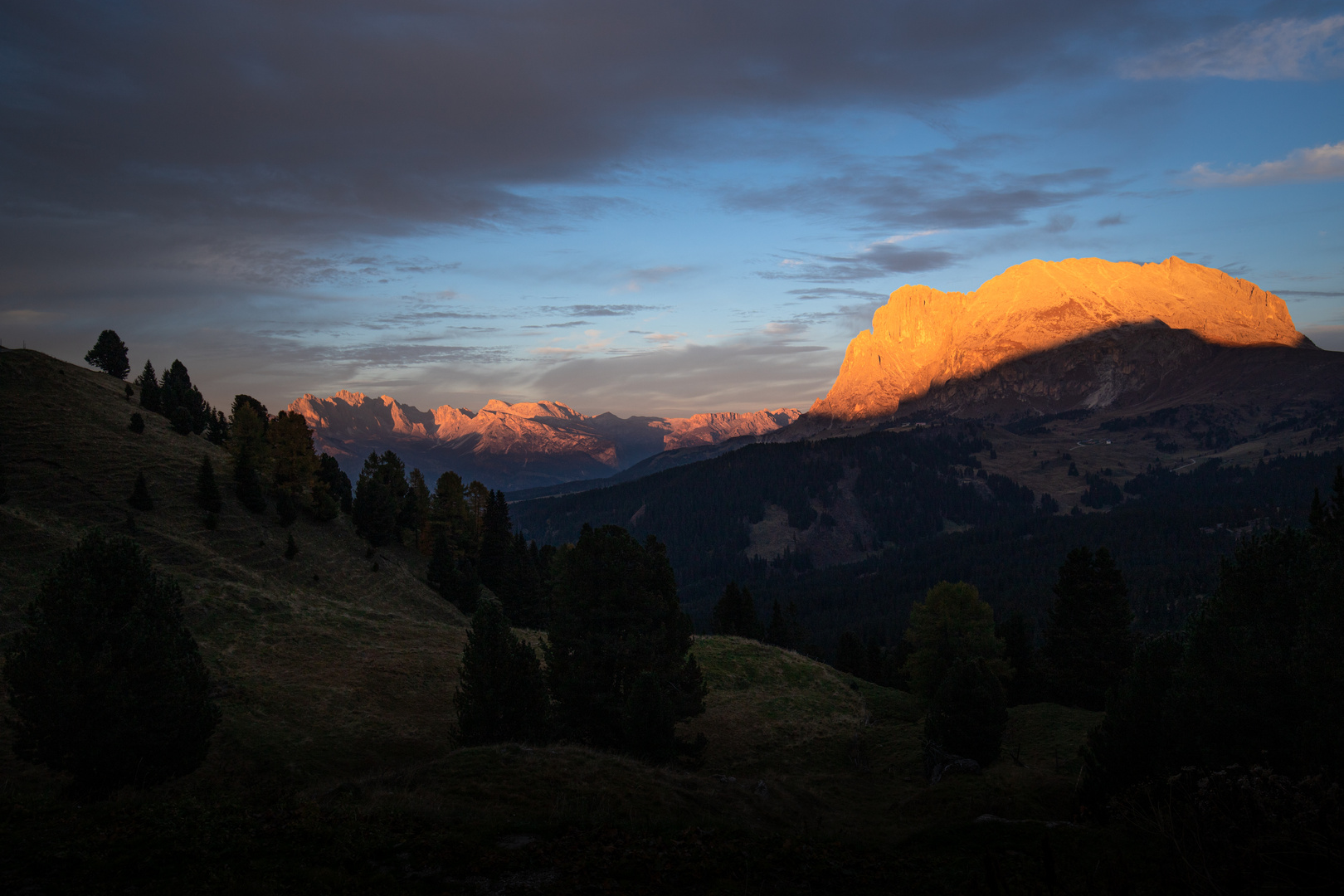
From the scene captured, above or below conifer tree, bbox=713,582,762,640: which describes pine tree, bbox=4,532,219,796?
above

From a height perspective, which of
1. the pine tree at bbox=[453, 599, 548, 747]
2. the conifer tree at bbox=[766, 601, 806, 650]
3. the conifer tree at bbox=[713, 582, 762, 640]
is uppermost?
the pine tree at bbox=[453, 599, 548, 747]

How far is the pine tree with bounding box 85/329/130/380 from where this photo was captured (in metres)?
111

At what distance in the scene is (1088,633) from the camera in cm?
5406

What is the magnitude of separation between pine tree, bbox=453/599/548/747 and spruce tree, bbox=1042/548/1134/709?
44.2m


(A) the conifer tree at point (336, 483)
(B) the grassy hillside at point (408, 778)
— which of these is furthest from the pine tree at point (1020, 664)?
(A) the conifer tree at point (336, 483)

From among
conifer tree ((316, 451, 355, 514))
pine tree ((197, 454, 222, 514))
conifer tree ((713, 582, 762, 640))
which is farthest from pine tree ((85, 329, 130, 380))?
conifer tree ((713, 582, 762, 640))

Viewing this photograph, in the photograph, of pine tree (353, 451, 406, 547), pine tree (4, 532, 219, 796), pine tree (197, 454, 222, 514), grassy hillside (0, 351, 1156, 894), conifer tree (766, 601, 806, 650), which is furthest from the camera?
conifer tree (766, 601, 806, 650)

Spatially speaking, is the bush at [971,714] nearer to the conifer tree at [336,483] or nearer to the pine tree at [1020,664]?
the pine tree at [1020,664]

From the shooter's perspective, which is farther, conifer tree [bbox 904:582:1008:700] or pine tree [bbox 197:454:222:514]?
pine tree [bbox 197:454:222:514]

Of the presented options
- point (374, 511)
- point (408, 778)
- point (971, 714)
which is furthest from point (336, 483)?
point (971, 714)

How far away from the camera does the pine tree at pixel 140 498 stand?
58.9 meters

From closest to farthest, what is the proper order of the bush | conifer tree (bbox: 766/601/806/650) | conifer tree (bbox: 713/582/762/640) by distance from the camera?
the bush < conifer tree (bbox: 713/582/762/640) < conifer tree (bbox: 766/601/806/650)

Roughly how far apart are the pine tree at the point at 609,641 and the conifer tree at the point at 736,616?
51.8 meters

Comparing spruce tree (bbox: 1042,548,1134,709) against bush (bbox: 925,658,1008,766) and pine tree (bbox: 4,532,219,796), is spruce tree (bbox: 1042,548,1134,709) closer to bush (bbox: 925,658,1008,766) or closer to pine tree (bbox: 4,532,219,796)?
bush (bbox: 925,658,1008,766)
